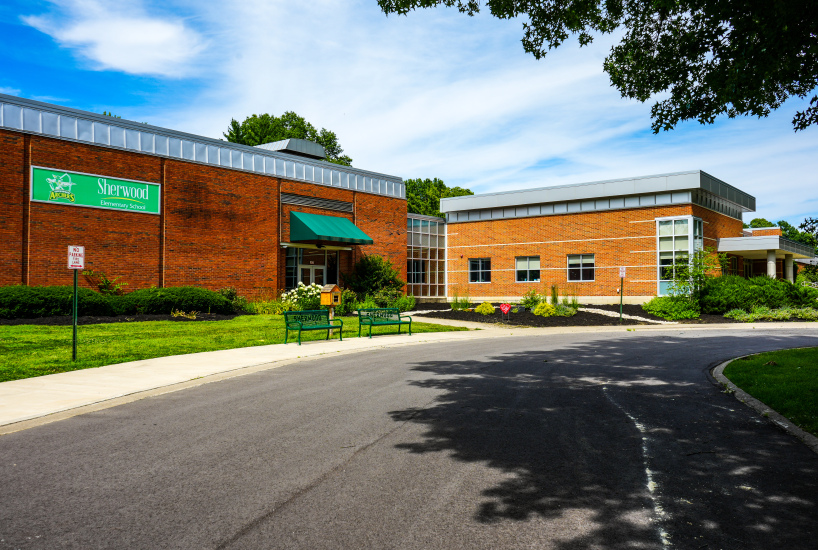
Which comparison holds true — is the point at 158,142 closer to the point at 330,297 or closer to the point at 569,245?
the point at 330,297

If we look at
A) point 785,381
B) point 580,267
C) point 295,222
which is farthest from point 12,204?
point 580,267

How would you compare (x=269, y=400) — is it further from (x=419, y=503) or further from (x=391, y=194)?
(x=391, y=194)

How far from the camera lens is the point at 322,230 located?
97.5ft

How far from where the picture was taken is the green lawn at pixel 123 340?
39.1ft

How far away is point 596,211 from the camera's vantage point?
1405 inches

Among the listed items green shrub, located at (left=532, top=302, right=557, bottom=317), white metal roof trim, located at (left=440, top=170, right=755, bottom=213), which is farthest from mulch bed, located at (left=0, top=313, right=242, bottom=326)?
white metal roof trim, located at (left=440, top=170, right=755, bottom=213)

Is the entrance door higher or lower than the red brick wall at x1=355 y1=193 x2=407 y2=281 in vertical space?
lower

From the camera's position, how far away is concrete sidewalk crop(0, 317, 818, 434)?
7859mm

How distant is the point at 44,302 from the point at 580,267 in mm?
28431

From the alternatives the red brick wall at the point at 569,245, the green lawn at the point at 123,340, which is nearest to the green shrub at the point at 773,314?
the red brick wall at the point at 569,245

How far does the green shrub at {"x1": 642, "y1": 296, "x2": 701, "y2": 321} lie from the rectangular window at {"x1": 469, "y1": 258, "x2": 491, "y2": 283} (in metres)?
13.0

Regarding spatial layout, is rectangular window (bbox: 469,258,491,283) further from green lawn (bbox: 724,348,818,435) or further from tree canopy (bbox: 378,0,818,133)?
tree canopy (bbox: 378,0,818,133)

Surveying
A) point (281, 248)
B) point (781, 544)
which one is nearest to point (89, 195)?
point (281, 248)

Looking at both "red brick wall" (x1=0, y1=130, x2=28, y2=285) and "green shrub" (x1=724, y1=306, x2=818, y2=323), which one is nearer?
"red brick wall" (x1=0, y1=130, x2=28, y2=285)
